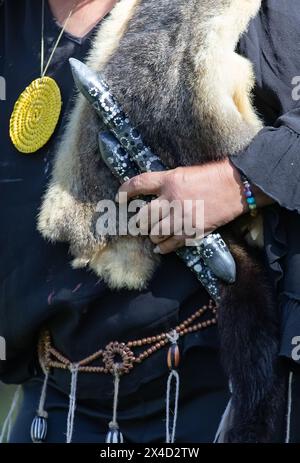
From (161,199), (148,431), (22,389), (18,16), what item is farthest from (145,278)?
(18,16)

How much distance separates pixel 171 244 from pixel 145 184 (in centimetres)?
11

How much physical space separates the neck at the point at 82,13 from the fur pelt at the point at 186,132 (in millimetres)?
124

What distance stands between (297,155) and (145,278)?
1.11 feet

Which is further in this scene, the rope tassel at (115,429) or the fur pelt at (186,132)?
the rope tassel at (115,429)

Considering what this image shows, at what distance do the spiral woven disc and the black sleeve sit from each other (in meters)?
0.43

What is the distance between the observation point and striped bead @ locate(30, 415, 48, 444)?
1933 mm

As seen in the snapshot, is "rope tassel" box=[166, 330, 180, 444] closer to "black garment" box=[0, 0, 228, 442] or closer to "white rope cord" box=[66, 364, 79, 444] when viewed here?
"black garment" box=[0, 0, 228, 442]

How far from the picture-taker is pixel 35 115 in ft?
6.29

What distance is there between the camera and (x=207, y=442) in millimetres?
1726

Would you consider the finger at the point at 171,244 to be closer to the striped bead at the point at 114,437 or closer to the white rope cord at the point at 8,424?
the striped bead at the point at 114,437

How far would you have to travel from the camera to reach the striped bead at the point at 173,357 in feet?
5.59

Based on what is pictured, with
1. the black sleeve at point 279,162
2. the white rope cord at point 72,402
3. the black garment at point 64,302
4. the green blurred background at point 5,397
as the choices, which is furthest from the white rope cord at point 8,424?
the green blurred background at point 5,397

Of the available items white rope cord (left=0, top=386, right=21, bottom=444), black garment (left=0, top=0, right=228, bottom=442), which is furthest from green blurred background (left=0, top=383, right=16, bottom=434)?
black garment (left=0, top=0, right=228, bottom=442)

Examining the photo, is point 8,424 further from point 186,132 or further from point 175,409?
point 186,132
